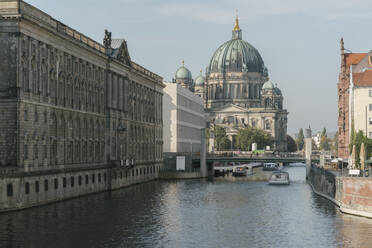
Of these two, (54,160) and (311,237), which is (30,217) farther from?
(311,237)

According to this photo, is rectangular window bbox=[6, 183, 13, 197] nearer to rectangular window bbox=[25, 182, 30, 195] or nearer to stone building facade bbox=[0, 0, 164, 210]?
stone building facade bbox=[0, 0, 164, 210]

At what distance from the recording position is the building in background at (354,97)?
14950 cm

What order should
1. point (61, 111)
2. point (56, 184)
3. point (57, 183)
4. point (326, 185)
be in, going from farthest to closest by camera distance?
point (326, 185) → point (61, 111) → point (57, 183) → point (56, 184)

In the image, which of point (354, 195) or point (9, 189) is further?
point (354, 195)

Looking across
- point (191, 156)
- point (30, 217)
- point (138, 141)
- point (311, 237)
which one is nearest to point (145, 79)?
point (138, 141)

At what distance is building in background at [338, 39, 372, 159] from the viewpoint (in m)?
150

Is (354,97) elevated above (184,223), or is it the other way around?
(354,97)

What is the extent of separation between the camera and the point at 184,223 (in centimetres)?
7188

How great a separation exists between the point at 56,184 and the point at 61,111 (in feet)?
31.0

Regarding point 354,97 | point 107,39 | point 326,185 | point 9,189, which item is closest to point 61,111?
point 9,189

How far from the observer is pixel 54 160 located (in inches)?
3521

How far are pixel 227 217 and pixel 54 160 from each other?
77.4 ft

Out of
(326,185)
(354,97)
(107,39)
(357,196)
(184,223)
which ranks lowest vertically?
(184,223)

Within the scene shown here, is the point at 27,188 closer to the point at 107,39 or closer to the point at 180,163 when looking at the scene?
the point at 107,39
